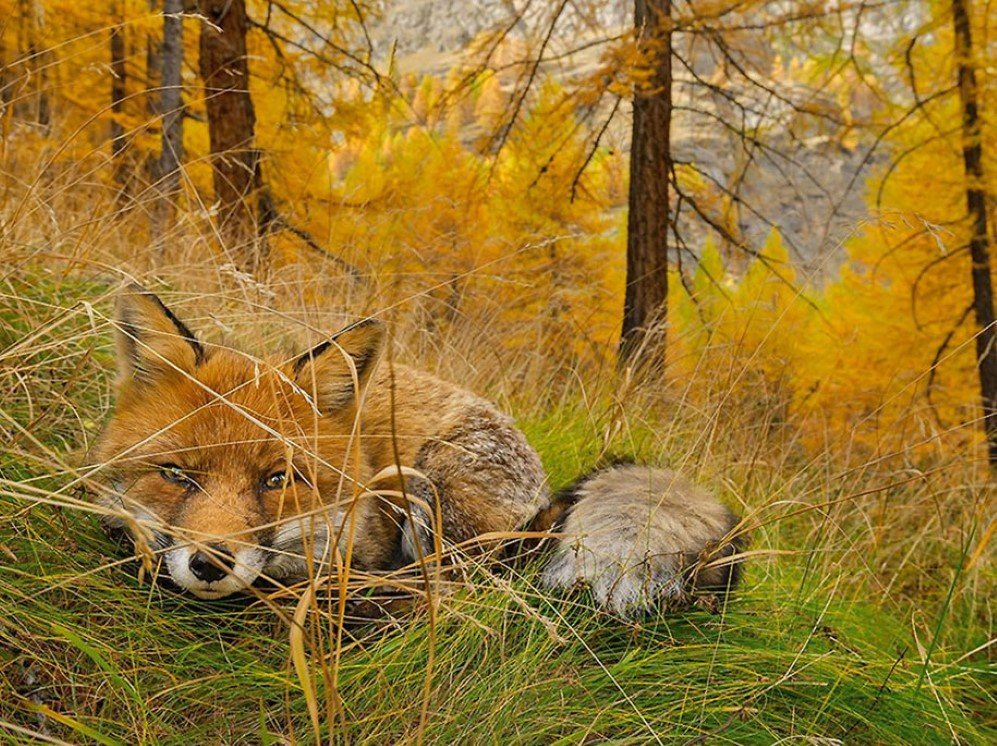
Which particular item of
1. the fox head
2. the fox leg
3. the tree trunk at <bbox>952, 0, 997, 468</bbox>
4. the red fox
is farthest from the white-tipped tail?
the tree trunk at <bbox>952, 0, 997, 468</bbox>

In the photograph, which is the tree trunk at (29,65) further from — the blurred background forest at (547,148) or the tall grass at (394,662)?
the tall grass at (394,662)

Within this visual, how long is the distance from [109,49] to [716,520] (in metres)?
16.5

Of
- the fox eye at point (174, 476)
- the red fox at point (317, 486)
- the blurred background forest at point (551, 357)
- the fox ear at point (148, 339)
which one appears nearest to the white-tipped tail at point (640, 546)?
the red fox at point (317, 486)

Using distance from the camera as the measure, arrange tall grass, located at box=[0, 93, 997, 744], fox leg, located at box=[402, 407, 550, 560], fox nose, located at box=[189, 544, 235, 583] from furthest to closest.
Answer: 1. fox leg, located at box=[402, 407, 550, 560]
2. fox nose, located at box=[189, 544, 235, 583]
3. tall grass, located at box=[0, 93, 997, 744]

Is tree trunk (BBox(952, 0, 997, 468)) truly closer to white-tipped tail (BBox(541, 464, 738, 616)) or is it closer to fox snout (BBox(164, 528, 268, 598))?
white-tipped tail (BBox(541, 464, 738, 616))

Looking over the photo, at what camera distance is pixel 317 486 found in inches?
80.9

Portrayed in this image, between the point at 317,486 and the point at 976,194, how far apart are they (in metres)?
12.6

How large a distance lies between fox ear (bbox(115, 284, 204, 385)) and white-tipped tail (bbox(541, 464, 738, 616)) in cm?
120

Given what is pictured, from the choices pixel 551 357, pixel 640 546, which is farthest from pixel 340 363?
pixel 551 357

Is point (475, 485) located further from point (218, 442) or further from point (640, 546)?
point (218, 442)

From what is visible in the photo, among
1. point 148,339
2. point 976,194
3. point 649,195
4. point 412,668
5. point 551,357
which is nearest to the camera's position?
point 412,668

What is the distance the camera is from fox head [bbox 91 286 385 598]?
1951mm

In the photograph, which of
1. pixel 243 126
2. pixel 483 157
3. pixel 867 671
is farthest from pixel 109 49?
pixel 867 671

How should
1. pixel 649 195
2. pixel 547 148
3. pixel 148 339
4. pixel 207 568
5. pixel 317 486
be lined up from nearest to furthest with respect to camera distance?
pixel 207 568, pixel 317 486, pixel 148 339, pixel 649 195, pixel 547 148
